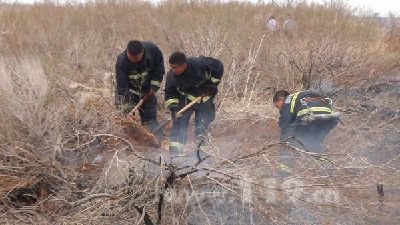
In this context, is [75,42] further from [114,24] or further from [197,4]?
[197,4]

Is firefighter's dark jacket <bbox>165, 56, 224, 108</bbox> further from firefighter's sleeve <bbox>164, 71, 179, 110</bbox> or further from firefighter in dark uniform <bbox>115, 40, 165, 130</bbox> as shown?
firefighter in dark uniform <bbox>115, 40, 165, 130</bbox>

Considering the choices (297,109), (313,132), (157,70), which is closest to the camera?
(297,109)

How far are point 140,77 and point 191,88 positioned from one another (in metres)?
0.74

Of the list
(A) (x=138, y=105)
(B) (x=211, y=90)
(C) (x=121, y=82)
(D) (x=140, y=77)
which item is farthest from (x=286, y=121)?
(C) (x=121, y=82)

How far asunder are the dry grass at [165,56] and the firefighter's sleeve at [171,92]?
0.73 m

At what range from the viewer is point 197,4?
43.8 ft

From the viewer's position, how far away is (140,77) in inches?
238

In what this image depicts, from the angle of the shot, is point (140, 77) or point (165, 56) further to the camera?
point (165, 56)

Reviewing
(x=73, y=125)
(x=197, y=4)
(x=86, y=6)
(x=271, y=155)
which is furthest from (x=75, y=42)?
(x=271, y=155)

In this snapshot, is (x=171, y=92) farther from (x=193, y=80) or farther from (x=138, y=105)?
(x=138, y=105)

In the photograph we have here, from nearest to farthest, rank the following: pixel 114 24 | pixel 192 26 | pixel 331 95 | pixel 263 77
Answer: pixel 331 95 < pixel 263 77 < pixel 192 26 < pixel 114 24

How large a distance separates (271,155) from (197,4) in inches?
411

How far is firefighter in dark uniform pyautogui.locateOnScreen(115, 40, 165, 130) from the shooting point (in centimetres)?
582

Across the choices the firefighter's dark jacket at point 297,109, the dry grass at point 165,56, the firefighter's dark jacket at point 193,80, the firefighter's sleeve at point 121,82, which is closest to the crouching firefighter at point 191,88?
the firefighter's dark jacket at point 193,80
